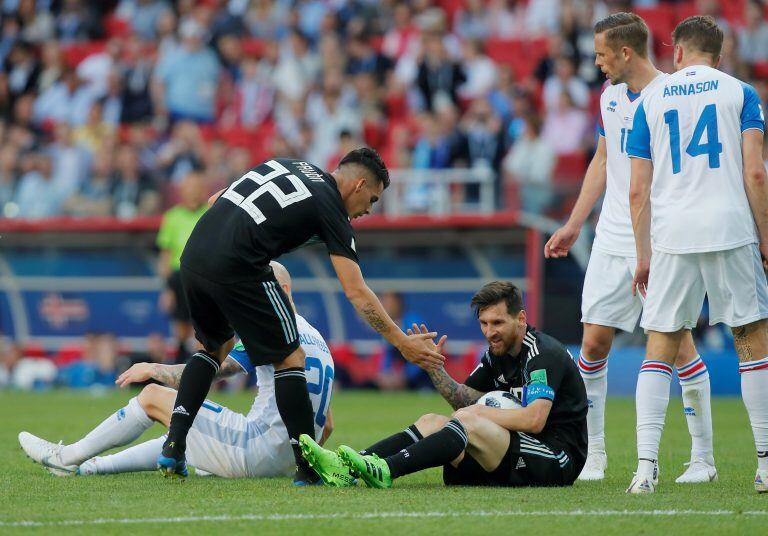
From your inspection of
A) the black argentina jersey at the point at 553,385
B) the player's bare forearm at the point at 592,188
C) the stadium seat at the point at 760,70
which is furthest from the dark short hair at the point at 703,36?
the stadium seat at the point at 760,70

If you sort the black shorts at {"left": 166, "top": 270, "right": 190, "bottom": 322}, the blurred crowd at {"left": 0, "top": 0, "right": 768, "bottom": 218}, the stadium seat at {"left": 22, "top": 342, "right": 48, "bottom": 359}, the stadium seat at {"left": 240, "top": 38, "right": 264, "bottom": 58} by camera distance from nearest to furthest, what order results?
the black shorts at {"left": 166, "top": 270, "right": 190, "bottom": 322} → the blurred crowd at {"left": 0, "top": 0, "right": 768, "bottom": 218} → the stadium seat at {"left": 22, "top": 342, "right": 48, "bottom": 359} → the stadium seat at {"left": 240, "top": 38, "right": 264, "bottom": 58}

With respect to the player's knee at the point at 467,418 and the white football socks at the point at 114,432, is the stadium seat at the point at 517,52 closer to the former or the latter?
the white football socks at the point at 114,432

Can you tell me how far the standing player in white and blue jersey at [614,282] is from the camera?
285 inches

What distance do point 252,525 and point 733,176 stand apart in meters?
3.01

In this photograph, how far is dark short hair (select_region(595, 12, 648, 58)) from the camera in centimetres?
684

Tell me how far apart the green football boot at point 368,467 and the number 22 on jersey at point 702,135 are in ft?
7.05

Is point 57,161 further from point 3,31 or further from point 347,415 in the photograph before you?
point 347,415

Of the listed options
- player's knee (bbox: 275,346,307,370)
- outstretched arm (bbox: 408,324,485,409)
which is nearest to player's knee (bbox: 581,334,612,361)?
outstretched arm (bbox: 408,324,485,409)

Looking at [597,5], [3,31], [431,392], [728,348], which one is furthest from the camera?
[3,31]

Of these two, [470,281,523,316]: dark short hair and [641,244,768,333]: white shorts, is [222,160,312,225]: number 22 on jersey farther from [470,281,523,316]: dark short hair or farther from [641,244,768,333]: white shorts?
[641,244,768,333]: white shorts

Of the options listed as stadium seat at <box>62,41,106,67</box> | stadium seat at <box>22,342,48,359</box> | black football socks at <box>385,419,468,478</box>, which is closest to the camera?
black football socks at <box>385,419,468,478</box>

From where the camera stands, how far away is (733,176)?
6324mm

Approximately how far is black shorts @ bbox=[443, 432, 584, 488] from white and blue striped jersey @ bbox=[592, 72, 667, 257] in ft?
4.92

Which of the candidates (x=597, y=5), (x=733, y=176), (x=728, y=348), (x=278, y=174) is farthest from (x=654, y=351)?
(x=597, y=5)
